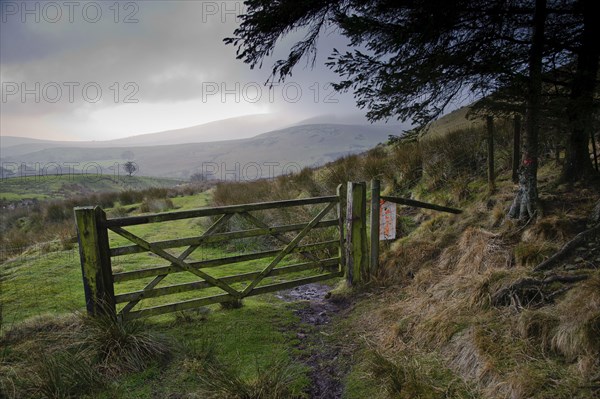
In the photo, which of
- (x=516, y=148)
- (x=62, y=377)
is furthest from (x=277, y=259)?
(x=516, y=148)

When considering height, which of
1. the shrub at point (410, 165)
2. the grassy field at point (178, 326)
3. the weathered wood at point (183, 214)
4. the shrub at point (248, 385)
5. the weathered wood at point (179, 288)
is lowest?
the grassy field at point (178, 326)

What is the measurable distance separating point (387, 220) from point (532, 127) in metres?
2.38

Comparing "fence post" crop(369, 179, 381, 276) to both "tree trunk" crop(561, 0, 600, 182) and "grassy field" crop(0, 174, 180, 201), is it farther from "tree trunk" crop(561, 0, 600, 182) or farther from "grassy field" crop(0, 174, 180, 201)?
"grassy field" crop(0, 174, 180, 201)

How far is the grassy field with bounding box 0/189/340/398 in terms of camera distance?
10.2 feet

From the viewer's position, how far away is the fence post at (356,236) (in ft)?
17.2

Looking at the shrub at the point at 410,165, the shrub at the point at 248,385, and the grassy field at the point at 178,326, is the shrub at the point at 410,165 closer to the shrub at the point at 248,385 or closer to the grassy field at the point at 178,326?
the grassy field at the point at 178,326

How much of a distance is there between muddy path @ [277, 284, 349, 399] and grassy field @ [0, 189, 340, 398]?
120 millimetres

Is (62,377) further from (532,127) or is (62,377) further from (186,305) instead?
(532,127)

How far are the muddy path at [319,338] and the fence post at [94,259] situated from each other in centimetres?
228

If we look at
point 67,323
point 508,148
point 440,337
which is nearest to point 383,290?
point 440,337

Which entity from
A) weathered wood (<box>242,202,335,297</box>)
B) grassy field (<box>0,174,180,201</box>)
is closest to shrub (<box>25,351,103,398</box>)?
weathered wood (<box>242,202,335,297</box>)

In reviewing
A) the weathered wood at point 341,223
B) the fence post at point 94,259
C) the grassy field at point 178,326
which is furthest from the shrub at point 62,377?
the weathered wood at point 341,223

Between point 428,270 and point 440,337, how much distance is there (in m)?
Answer: 1.72

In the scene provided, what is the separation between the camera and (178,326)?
428cm
